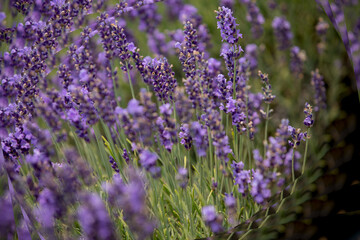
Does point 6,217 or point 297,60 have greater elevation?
point 297,60

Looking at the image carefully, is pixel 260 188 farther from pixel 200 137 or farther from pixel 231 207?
pixel 200 137

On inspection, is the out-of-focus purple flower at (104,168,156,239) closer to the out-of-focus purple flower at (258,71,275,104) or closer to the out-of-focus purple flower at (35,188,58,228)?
the out-of-focus purple flower at (35,188,58,228)

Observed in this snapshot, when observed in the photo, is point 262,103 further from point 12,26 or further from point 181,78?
point 12,26

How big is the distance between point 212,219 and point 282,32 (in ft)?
1.84

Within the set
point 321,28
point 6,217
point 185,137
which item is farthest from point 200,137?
point 6,217

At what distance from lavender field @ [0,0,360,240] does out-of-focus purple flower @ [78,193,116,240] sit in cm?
3

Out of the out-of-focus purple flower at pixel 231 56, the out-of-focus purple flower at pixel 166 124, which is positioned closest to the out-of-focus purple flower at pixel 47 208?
the out-of-focus purple flower at pixel 166 124

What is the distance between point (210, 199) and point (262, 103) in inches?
12.6

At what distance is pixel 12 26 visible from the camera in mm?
1191

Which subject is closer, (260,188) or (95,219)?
(95,219)

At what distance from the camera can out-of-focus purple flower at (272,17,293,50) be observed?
41.1 inches

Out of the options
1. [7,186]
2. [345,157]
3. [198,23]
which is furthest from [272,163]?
[7,186]

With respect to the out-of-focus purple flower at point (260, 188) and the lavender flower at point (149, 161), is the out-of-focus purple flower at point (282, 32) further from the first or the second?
the lavender flower at point (149, 161)

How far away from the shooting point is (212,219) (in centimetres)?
100
